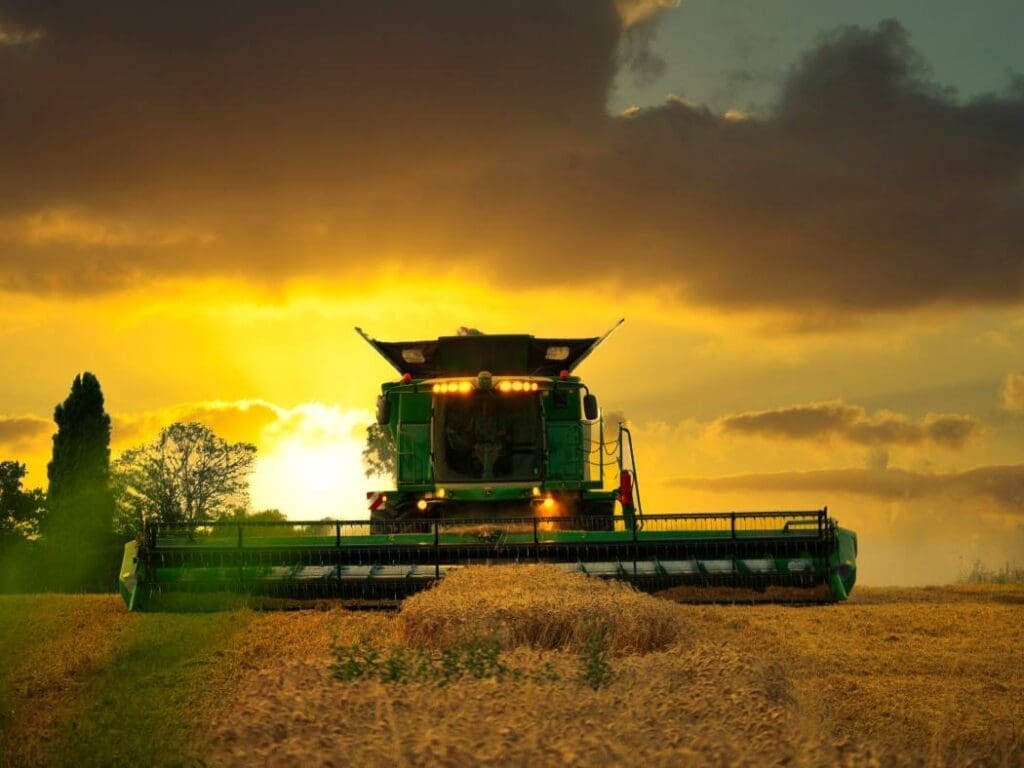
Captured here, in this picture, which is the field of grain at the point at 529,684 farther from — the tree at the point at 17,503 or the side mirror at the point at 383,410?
the tree at the point at 17,503

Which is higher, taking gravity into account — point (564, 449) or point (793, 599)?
point (564, 449)

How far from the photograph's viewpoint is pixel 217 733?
23.0ft

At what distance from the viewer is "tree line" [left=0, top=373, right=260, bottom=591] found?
51906 mm

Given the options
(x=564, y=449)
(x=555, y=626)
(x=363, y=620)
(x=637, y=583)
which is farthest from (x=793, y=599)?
(x=555, y=626)

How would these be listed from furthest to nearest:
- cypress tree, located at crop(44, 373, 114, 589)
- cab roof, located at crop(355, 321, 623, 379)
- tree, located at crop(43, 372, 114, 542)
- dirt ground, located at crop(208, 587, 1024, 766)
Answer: tree, located at crop(43, 372, 114, 542)
cypress tree, located at crop(44, 373, 114, 589)
cab roof, located at crop(355, 321, 623, 379)
dirt ground, located at crop(208, 587, 1024, 766)

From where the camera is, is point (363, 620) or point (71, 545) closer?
point (363, 620)

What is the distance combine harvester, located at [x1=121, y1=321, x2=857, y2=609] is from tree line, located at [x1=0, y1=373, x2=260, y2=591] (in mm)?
31062

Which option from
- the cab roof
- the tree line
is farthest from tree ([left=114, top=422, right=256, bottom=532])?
the cab roof

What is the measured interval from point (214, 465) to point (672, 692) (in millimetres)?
48727

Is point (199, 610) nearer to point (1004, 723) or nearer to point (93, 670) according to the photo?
point (93, 670)

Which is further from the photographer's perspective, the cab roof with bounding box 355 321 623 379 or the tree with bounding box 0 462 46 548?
the tree with bounding box 0 462 46 548

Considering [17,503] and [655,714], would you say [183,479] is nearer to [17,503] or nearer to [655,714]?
[17,503]

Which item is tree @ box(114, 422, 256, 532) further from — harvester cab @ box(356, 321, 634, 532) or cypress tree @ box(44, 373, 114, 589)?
harvester cab @ box(356, 321, 634, 532)

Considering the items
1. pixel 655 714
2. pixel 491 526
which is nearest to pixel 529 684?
pixel 655 714
